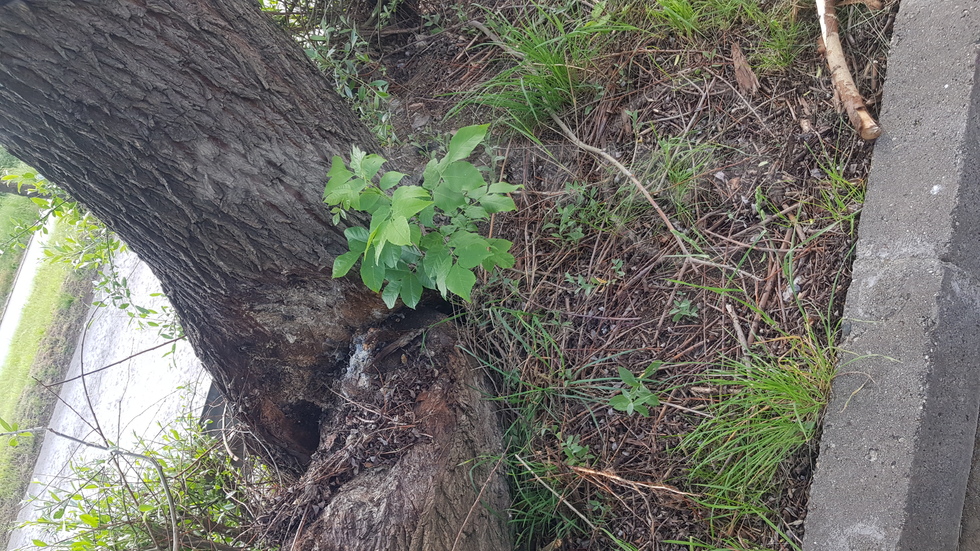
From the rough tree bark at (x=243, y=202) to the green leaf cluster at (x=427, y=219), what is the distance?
27cm

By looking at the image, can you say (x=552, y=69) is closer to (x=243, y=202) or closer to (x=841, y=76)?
(x=841, y=76)

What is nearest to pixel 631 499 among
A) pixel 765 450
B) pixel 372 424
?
pixel 765 450

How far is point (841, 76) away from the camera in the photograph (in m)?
1.74

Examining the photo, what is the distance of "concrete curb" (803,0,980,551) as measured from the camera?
1.44 metres

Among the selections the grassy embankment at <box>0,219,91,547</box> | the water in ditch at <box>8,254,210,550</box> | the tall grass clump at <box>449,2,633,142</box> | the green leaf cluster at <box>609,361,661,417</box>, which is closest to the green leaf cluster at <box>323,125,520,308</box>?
the green leaf cluster at <box>609,361,661,417</box>

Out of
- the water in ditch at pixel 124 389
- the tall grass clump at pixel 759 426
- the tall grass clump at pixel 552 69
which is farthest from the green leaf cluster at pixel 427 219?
the water in ditch at pixel 124 389

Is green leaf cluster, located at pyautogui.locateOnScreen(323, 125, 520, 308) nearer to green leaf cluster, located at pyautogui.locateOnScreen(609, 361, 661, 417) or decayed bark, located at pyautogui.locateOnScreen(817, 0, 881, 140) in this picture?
green leaf cluster, located at pyautogui.locateOnScreen(609, 361, 661, 417)

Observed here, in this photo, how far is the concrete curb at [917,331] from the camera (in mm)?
1438

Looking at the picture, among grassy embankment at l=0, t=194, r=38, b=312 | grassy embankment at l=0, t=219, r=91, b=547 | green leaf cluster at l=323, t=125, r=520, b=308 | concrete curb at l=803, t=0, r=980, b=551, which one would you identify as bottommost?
concrete curb at l=803, t=0, r=980, b=551

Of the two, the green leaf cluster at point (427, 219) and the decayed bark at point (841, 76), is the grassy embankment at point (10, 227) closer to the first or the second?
the green leaf cluster at point (427, 219)

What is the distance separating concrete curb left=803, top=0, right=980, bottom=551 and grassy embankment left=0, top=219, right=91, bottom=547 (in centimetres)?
479

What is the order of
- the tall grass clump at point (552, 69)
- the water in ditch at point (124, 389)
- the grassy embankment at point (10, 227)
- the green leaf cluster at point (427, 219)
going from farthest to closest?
1. the grassy embankment at point (10, 227)
2. the water in ditch at point (124, 389)
3. the tall grass clump at point (552, 69)
4. the green leaf cluster at point (427, 219)

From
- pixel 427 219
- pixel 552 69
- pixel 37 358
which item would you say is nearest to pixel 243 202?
pixel 427 219

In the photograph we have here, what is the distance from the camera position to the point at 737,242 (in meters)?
1.79
